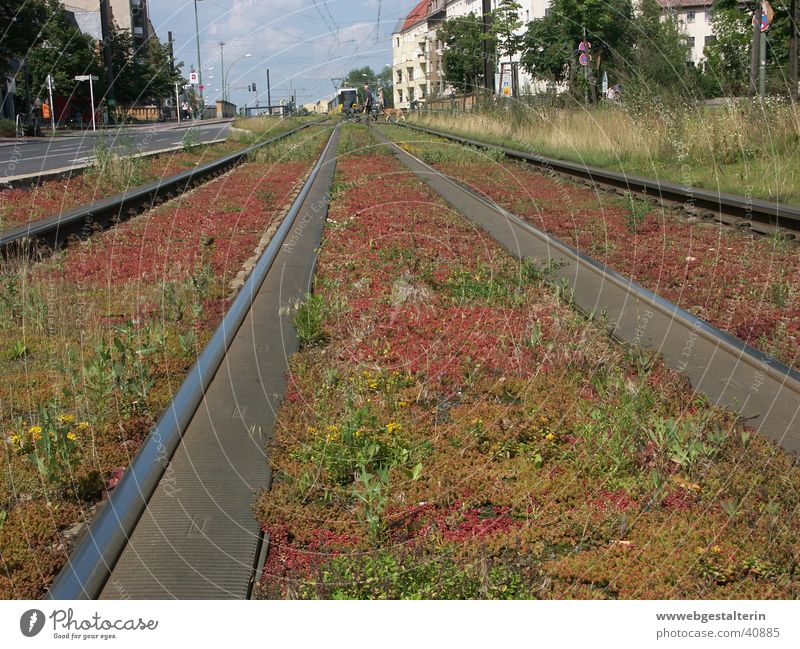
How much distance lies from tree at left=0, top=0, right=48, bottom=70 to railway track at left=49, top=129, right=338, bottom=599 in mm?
42933

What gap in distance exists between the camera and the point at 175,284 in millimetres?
8047

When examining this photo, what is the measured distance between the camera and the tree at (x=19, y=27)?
43.2 meters

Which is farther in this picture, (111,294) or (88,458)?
(111,294)

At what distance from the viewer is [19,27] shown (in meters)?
46.2

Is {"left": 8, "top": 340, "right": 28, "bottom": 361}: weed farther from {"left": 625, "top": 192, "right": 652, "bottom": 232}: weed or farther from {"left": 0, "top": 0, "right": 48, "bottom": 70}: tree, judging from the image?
{"left": 0, "top": 0, "right": 48, "bottom": 70}: tree

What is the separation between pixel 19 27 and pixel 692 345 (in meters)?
48.0

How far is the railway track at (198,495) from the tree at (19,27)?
141ft

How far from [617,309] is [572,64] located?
1781 cm

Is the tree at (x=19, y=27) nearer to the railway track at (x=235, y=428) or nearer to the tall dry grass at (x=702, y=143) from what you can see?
the tall dry grass at (x=702, y=143)

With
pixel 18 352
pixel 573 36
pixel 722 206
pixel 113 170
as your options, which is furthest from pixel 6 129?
pixel 18 352

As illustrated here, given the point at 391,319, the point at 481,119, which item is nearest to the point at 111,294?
the point at 391,319

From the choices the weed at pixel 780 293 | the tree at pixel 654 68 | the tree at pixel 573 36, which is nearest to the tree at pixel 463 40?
the tree at pixel 573 36

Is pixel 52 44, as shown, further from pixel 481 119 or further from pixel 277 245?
pixel 277 245
